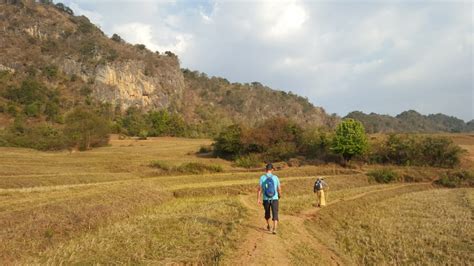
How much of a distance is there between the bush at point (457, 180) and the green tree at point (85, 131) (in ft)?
204

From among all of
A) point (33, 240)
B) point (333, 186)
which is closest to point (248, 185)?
point (333, 186)

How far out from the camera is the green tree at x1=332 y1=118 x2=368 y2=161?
5747 centimetres

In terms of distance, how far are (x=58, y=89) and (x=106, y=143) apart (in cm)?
6667

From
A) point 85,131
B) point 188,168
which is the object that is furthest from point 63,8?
point 188,168

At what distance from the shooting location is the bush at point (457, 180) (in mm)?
45594

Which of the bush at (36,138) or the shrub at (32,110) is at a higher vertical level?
the shrub at (32,110)

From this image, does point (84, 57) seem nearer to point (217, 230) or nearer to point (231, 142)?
point (231, 142)

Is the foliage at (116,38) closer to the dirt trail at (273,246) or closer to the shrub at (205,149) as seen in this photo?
the shrub at (205,149)

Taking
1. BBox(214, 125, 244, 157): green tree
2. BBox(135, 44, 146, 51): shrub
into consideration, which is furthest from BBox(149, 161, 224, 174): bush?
BBox(135, 44, 146, 51): shrub

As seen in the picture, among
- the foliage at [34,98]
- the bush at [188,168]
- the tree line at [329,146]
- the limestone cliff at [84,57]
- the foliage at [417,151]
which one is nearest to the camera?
the bush at [188,168]

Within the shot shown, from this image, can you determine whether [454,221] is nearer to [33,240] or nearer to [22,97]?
[33,240]

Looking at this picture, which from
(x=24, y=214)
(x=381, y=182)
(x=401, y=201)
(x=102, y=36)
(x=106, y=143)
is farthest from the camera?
(x=102, y=36)

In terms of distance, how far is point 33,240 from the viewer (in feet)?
47.7

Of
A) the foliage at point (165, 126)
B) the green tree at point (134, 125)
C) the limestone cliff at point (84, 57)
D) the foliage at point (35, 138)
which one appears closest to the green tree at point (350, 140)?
the foliage at point (35, 138)
